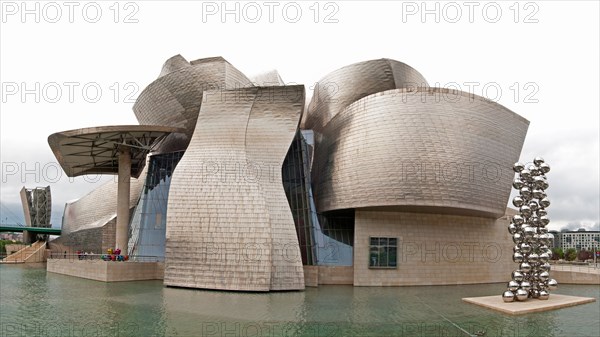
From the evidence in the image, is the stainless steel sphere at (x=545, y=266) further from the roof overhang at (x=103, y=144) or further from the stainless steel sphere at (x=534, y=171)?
the roof overhang at (x=103, y=144)

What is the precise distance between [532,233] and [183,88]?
20510 millimetres

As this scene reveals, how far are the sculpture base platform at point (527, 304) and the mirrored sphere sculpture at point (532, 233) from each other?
39cm

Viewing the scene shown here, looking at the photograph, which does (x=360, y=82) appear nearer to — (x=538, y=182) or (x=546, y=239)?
(x=538, y=182)

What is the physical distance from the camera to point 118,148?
28.6m

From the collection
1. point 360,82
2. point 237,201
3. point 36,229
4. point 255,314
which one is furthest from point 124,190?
point 36,229

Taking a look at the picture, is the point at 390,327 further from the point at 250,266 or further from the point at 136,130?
the point at 136,130

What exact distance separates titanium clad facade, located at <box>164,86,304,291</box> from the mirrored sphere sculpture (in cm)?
909

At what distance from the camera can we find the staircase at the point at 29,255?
4528 centimetres

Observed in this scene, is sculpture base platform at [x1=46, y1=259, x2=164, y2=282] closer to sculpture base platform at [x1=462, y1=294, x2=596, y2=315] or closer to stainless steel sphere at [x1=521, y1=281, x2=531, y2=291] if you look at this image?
sculpture base platform at [x1=462, y1=294, x2=596, y2=315]

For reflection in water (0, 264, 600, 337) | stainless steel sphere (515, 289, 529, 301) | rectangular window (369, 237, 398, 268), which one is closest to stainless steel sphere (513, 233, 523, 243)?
stainless steel sphere (515, 289, 529, 301)

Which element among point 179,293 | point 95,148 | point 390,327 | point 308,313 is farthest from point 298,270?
point 95,148

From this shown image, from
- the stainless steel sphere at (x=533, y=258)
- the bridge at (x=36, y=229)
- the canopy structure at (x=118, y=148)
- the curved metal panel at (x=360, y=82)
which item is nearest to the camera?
the stainless steel sphere at (x=533, y=258)

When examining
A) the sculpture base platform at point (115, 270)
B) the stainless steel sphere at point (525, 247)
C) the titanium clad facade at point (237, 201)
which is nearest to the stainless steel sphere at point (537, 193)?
the stainless steel sphere at point (525, 247)

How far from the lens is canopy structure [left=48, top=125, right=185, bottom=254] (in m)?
25.7
